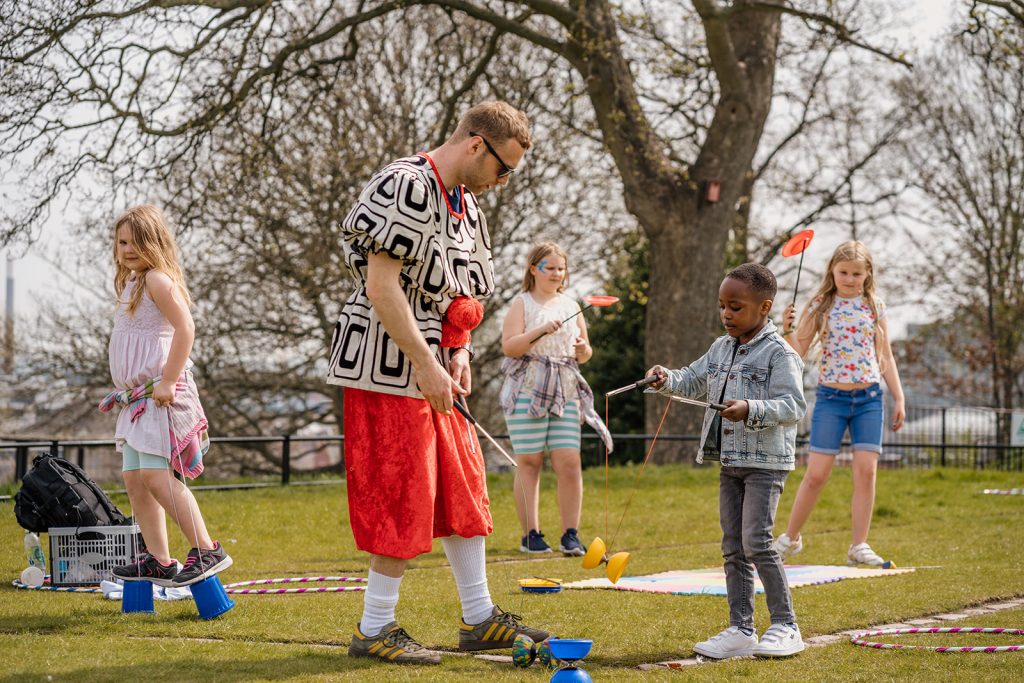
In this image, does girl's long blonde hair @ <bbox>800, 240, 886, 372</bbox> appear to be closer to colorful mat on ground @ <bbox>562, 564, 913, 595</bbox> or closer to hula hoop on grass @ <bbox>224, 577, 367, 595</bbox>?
colorful mat on ground @ <bbox>562, 564, 913, 595</bbox>

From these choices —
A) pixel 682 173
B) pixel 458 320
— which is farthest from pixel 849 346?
pixel 682 173

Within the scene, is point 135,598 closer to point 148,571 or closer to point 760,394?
point 148,571

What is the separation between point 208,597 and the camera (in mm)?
4668

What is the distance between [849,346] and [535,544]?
7.60 ft

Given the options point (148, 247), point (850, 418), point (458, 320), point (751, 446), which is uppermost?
point (148, 247)

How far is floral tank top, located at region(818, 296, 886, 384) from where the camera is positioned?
6641 mm

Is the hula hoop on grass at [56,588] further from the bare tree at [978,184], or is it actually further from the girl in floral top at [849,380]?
the bare tree at [978,184]

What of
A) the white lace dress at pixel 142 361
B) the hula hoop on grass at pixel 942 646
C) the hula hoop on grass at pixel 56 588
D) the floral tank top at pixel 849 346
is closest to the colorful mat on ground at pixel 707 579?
the hula hoop on grass at pixel 942 646

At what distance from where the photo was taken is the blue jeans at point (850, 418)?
671 centimetres

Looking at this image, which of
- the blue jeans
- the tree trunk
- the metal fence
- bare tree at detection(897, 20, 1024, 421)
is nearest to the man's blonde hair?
the blue jeans

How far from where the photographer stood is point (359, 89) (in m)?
15.6

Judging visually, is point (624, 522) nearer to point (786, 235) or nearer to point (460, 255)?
point (460, 255)

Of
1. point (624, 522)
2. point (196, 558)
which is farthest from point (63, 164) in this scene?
point (196, 558)

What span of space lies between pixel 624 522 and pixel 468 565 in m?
5.04
